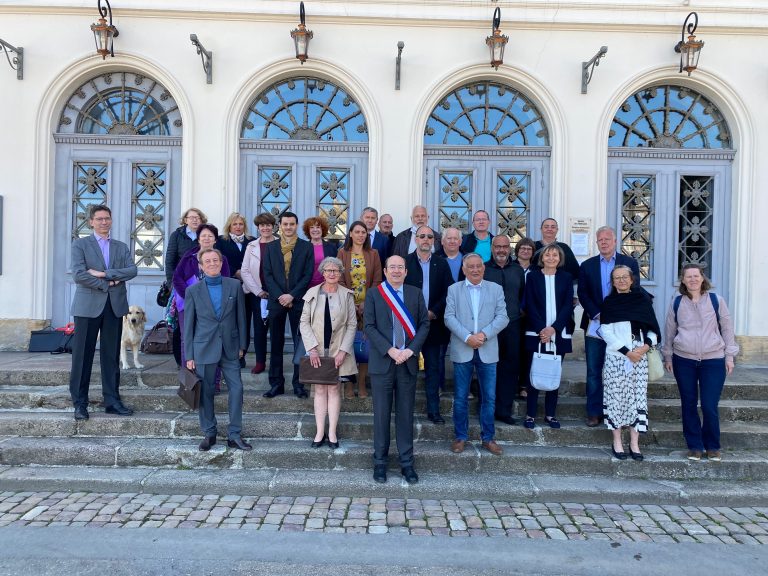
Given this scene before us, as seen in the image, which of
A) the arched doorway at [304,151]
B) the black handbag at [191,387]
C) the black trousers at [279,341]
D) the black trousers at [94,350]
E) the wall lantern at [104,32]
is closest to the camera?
the black handbag at [191,387]

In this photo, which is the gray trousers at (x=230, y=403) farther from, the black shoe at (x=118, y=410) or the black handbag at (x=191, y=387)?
the black shoe at (x=118, y=410)

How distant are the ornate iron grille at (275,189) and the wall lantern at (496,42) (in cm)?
330

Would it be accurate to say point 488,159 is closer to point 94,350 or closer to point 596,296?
point 596,296

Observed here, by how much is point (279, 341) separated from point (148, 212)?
3.62 metres

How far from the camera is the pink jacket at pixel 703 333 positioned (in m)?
4.85

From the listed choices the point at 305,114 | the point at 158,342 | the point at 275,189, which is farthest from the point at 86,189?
the point at 305,114

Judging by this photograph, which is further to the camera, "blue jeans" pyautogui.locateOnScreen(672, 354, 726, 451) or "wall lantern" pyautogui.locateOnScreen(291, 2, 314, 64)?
"wall lantern" pyautogui.locateOnScreen(291, 2, 314, 64)

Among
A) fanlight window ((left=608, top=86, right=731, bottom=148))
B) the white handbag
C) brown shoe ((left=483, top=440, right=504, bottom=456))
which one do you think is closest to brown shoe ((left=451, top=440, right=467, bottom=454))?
brown shoe ((left=483, top=440, right=504, bottom=456))

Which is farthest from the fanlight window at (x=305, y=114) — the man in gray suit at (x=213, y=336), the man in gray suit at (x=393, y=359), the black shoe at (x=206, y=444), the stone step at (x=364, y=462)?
the stone step at (x=364, y=462)

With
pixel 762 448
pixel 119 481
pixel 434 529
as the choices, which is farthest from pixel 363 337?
pixel 762 448

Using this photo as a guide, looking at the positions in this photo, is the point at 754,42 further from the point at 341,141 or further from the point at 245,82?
the point at 245,82

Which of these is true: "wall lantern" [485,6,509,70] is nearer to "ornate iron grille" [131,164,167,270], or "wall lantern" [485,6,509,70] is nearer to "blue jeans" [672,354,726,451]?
"blue jeans" [672,354,726,451]

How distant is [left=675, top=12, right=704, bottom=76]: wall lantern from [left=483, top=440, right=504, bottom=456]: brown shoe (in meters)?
6.00

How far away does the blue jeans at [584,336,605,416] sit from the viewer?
17.6 feet
